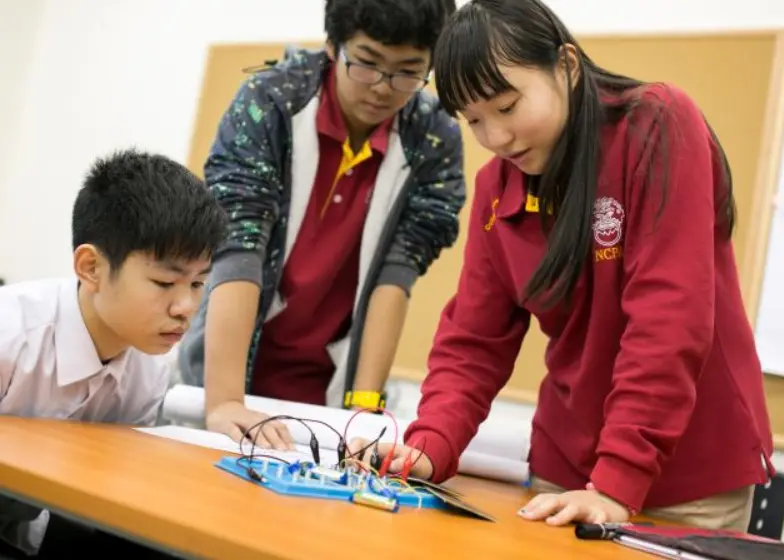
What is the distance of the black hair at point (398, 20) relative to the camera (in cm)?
142

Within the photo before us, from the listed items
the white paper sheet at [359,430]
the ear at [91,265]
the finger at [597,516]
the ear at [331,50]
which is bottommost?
the white paper sheet at [359,430]

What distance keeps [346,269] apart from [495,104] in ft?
2.15

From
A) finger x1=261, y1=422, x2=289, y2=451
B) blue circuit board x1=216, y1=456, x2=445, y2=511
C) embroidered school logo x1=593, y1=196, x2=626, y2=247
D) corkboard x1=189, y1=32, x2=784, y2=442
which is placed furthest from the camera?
corkboard x1=189, y1=32, x2=784, y2=442

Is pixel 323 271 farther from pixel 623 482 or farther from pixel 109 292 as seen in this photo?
pixel 623 482

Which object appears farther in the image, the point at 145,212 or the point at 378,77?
the point at 378,77

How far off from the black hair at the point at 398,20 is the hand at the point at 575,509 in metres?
0.81

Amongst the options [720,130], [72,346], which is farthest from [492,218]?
[720,130]

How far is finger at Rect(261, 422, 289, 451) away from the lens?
1.21 meters

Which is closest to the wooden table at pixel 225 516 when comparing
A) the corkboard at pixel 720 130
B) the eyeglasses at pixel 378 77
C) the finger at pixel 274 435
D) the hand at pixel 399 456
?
the hand at pixel 399 456

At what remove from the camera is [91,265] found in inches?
52.4

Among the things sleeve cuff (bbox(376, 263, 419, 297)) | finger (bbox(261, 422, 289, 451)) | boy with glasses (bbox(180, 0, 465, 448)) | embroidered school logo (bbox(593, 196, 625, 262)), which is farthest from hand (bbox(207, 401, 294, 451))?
embroidered school logo (bbox(593, 196, 625, 262))

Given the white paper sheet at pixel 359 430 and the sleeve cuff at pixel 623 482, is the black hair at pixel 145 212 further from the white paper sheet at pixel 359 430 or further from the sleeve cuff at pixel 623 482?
the sleeve cuff at pixel 623 482

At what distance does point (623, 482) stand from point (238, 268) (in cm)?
78

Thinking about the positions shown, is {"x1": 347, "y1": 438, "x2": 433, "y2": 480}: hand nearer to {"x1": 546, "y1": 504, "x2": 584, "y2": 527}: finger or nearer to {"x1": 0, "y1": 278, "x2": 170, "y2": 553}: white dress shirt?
{"x1": 546, "y1": 504, "x2": 584, "y2": 527}: finger
